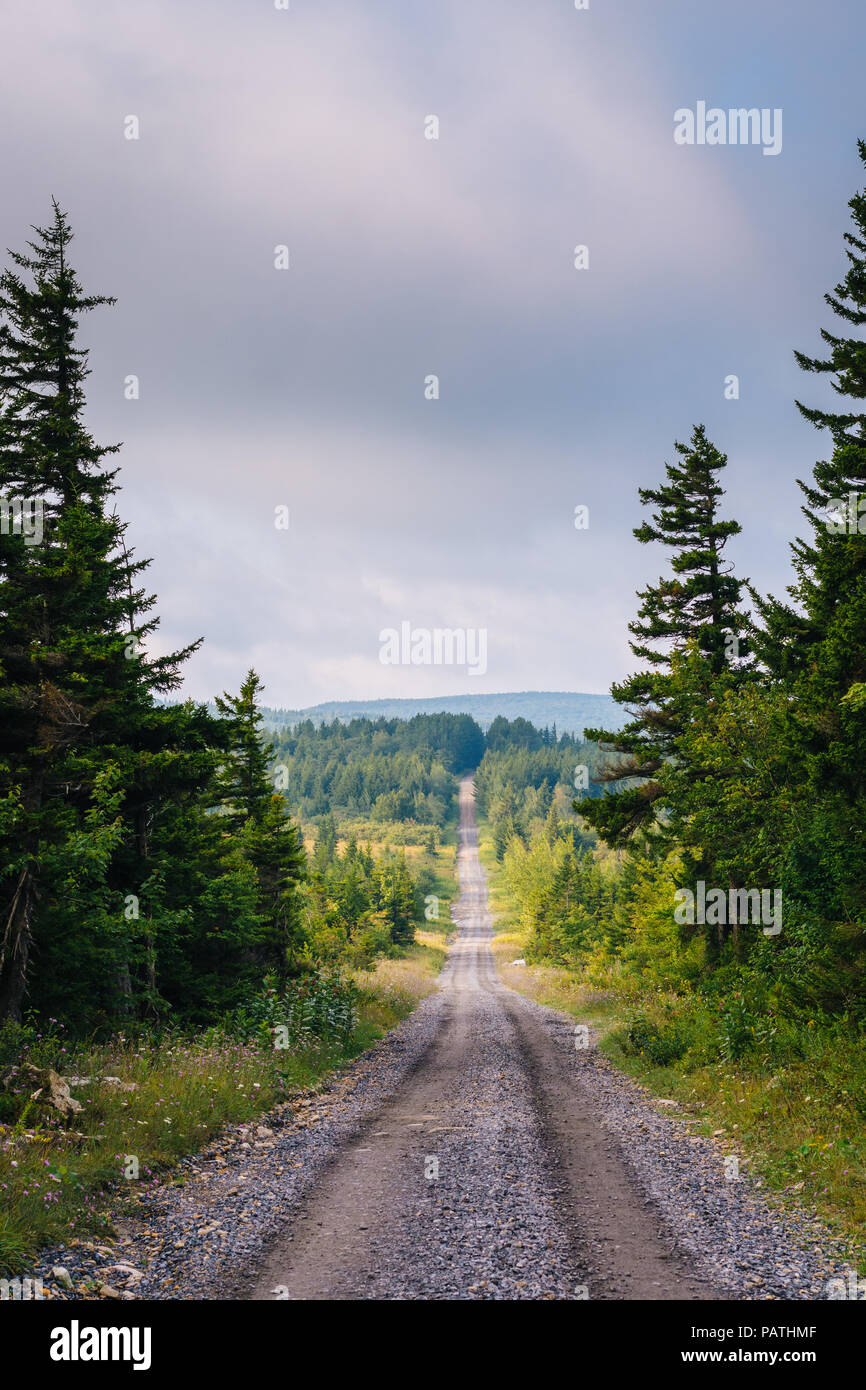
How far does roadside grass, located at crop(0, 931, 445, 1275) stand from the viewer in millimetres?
6832

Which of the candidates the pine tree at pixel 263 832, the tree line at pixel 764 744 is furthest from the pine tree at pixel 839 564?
the pine tree at pixel 263 832

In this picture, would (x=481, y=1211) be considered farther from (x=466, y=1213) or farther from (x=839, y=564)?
(x=839, y=564)

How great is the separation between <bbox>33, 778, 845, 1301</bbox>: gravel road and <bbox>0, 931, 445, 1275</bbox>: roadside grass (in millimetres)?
348

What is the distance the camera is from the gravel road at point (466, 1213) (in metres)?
6.03

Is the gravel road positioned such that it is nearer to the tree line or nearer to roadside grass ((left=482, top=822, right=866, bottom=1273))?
roadside grass ((left=482, top=822, right=866, bottom=1273))

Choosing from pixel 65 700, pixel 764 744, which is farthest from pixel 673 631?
pixel 65 700

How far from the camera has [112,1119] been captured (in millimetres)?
9102

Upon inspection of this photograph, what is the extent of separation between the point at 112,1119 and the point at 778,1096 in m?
9.44

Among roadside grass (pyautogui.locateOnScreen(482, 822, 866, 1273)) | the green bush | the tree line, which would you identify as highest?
the tree line

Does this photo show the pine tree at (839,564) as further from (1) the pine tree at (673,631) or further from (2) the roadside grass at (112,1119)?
(2) the roadside grass at (112,1119)

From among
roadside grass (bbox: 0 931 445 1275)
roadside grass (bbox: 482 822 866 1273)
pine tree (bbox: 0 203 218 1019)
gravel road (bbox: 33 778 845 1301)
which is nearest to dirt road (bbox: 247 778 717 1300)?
gravel road (bbox: 33 778 845 1301)

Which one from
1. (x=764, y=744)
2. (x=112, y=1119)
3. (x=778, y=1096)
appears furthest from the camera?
(x=764, y=744)
